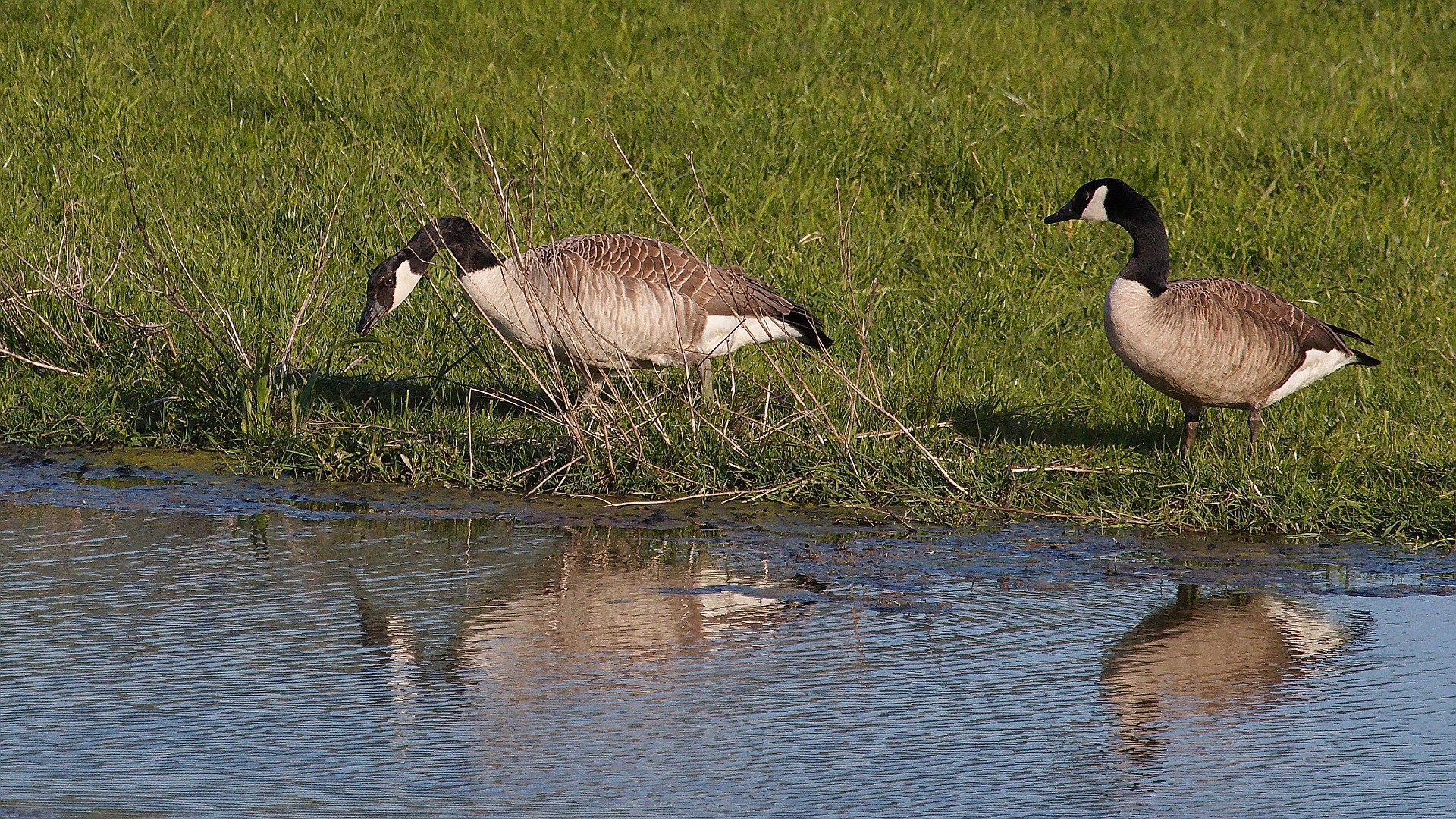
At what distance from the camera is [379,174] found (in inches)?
395

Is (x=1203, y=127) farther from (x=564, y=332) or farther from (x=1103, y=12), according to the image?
(x=564, y=332)

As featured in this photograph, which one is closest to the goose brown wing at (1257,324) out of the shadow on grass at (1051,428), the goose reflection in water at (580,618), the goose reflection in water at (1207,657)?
the shadow on grass at (1051,428)

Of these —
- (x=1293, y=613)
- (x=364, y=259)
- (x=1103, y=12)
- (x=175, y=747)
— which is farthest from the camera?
(x=1103, y=12)

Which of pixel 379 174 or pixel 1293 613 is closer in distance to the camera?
pixel 1293 613

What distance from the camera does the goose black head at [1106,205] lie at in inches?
275

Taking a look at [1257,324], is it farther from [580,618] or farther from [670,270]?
[580,618]

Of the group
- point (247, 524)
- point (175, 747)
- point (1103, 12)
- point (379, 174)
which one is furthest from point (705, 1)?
point (175, 747)

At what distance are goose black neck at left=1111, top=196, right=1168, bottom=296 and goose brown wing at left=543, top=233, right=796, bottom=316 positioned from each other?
1507mm

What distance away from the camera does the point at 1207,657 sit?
14.3 ft

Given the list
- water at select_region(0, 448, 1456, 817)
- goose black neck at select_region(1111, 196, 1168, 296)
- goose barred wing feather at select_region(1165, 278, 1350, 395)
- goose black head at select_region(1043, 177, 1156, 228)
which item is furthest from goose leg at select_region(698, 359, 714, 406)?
goose barred wing feather at select_region(1165, 278, 1350, 395)

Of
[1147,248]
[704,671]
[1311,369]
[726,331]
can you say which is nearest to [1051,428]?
[1147,248]

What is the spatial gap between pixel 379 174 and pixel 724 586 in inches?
225

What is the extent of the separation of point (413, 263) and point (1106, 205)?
295 cm

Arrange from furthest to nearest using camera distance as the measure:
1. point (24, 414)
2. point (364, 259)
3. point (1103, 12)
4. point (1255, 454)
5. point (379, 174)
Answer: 1. point (1103, 12)
2. point (379, 174)
3. point (364, 259)
4. point (24, 414)
5. point (1255, 454)
